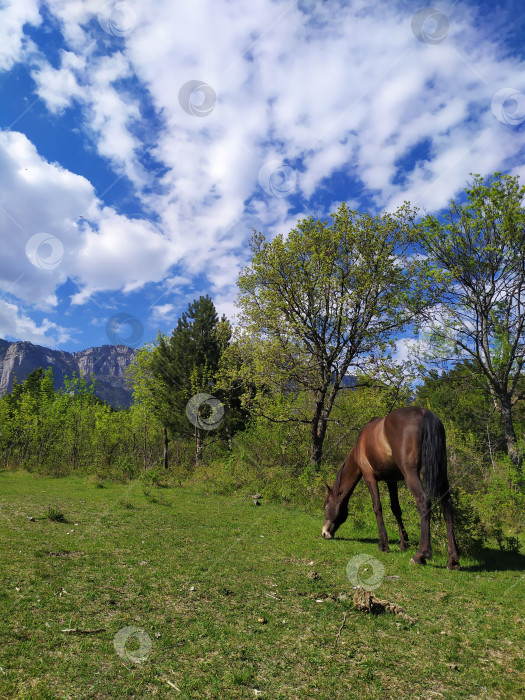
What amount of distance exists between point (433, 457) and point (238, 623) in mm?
4984

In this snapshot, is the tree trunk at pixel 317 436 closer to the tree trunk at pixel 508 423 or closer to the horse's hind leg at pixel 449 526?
the tree trunk at pixel 508 423

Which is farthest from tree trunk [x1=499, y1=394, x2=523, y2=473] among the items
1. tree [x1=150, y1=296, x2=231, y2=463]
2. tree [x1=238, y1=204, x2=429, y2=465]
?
tree [x1=150, y1=296, x2=231, y2=463]

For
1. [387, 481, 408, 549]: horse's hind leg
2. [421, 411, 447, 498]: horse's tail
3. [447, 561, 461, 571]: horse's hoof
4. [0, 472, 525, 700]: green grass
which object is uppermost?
[421, 411, 447, 498]: horse's tail

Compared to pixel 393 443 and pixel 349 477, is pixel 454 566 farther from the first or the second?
pixel 349 477

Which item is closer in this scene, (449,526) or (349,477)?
(449,526)

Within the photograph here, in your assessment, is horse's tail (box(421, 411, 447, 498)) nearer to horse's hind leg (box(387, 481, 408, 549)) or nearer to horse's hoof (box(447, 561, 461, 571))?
horse's hoof (box(447, 561, 461, 571))

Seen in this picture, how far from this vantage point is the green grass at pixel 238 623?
3.27 metres

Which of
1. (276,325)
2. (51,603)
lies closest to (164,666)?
(51,603)

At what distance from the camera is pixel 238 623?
14.6 feet

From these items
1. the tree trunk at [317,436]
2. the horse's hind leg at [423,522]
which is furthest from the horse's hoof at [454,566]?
the tree trunk at [317,436]

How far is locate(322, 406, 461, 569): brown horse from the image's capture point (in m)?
7.52

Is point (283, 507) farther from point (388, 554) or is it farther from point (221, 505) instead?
point (388, 554)

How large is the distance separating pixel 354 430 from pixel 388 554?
43.4 ft

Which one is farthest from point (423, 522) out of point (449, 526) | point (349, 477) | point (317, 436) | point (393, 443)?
point (317, 436)
